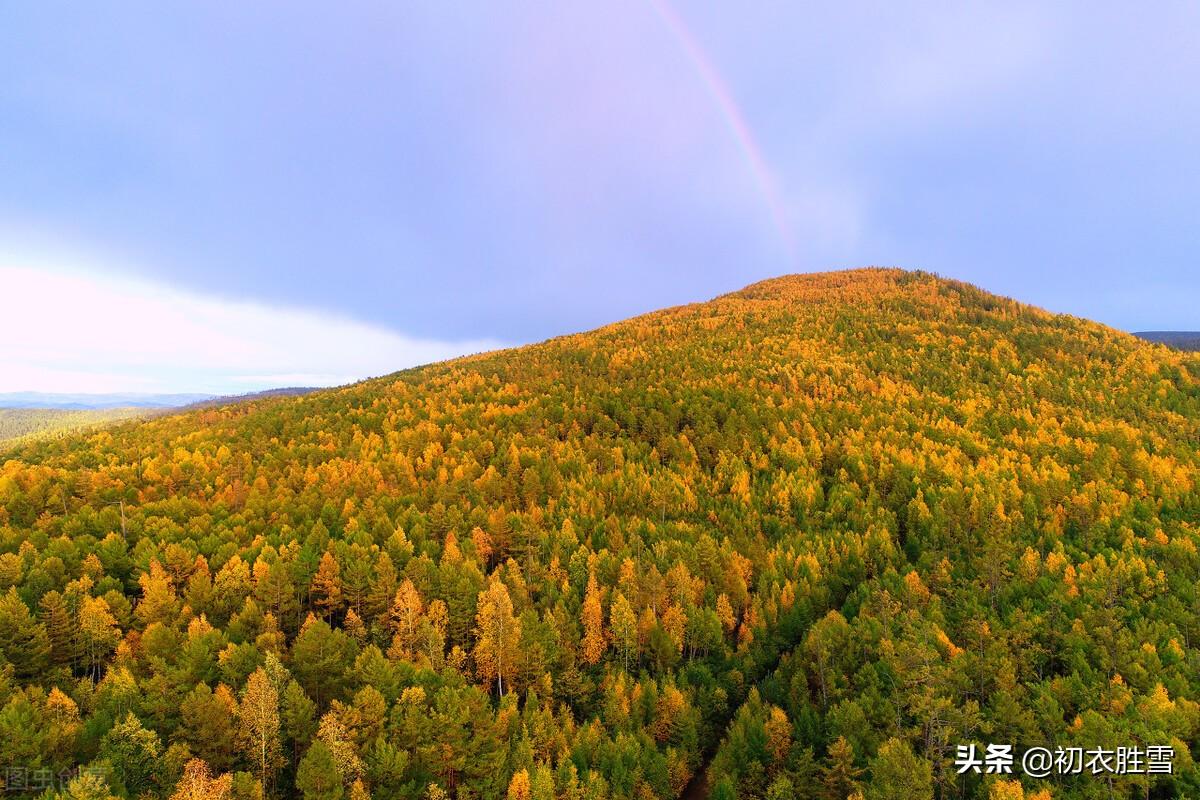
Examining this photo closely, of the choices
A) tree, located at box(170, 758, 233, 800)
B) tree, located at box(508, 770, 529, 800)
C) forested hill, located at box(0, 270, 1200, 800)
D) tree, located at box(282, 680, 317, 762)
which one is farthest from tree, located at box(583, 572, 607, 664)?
tree, located at box(170, 758, 233, 800)

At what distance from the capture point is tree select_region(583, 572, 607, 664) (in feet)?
245

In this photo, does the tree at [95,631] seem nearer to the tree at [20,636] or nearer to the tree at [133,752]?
the tree at [20,636]

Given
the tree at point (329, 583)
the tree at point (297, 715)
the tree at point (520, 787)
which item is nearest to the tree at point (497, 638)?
the tree at point (520, 787)

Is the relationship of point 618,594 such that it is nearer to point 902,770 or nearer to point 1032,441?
point 902,770

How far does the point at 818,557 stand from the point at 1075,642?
34187 mm

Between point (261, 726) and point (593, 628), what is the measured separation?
42143mm

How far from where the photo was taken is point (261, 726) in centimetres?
4781

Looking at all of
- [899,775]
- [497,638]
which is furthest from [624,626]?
[899,775]

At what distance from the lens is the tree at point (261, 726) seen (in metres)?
48.2

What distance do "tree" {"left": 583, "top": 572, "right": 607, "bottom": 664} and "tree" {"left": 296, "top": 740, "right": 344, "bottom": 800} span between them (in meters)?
37.0

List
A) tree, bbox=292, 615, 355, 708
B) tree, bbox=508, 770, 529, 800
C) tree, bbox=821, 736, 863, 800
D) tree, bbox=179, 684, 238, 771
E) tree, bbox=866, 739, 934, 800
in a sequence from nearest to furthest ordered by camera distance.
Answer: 1. tree, bbox=866, 739, 934, 800
2. tree, bbox=179, 684, 238, 771
3. tree, bbox=508, 770, 529, 800
4. tree, bbox=821, 736, 863, 800
5. tree, bbox=292, 615, 355, 708

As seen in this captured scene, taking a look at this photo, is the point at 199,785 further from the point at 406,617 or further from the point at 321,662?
the point at 406,617

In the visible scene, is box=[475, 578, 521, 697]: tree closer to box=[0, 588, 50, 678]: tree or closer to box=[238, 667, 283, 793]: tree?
box=[238, 667, 283, 793]: tree

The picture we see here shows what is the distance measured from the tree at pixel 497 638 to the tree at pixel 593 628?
12.1 m
